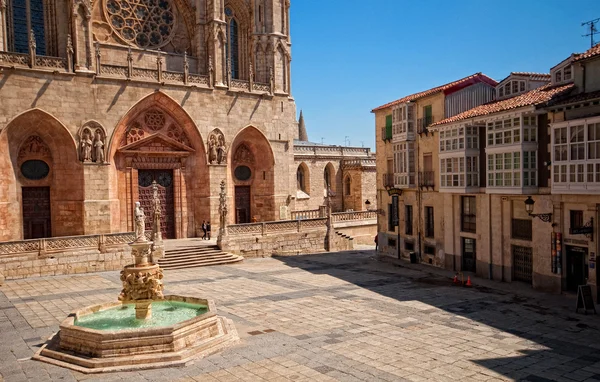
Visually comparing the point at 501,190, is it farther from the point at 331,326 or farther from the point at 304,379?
the point at 304,379

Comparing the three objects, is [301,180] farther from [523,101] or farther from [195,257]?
[523,101]

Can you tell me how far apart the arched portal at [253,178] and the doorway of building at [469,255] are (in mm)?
14930

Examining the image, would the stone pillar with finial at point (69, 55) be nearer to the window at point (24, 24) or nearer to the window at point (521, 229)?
the window at point (24, 24)

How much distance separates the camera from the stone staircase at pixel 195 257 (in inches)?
1000

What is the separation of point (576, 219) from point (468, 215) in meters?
5.60

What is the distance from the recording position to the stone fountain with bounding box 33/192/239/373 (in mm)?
10945

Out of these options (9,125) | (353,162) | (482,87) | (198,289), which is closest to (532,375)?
(198,289)

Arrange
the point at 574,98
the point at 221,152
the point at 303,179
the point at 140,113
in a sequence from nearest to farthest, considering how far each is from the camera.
Result: 1. the point at 574,98
2. the point at 140,113
3. the point at 221,152
4. the point at 303,179

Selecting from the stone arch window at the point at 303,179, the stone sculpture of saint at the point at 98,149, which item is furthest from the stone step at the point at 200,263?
the stone arch window at the point at 303,179

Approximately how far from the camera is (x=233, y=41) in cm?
3553

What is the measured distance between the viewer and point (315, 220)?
32.2m

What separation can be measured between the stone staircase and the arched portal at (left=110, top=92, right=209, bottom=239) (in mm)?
4419

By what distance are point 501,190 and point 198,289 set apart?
1311cm

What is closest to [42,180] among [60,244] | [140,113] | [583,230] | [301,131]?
[60,244]
